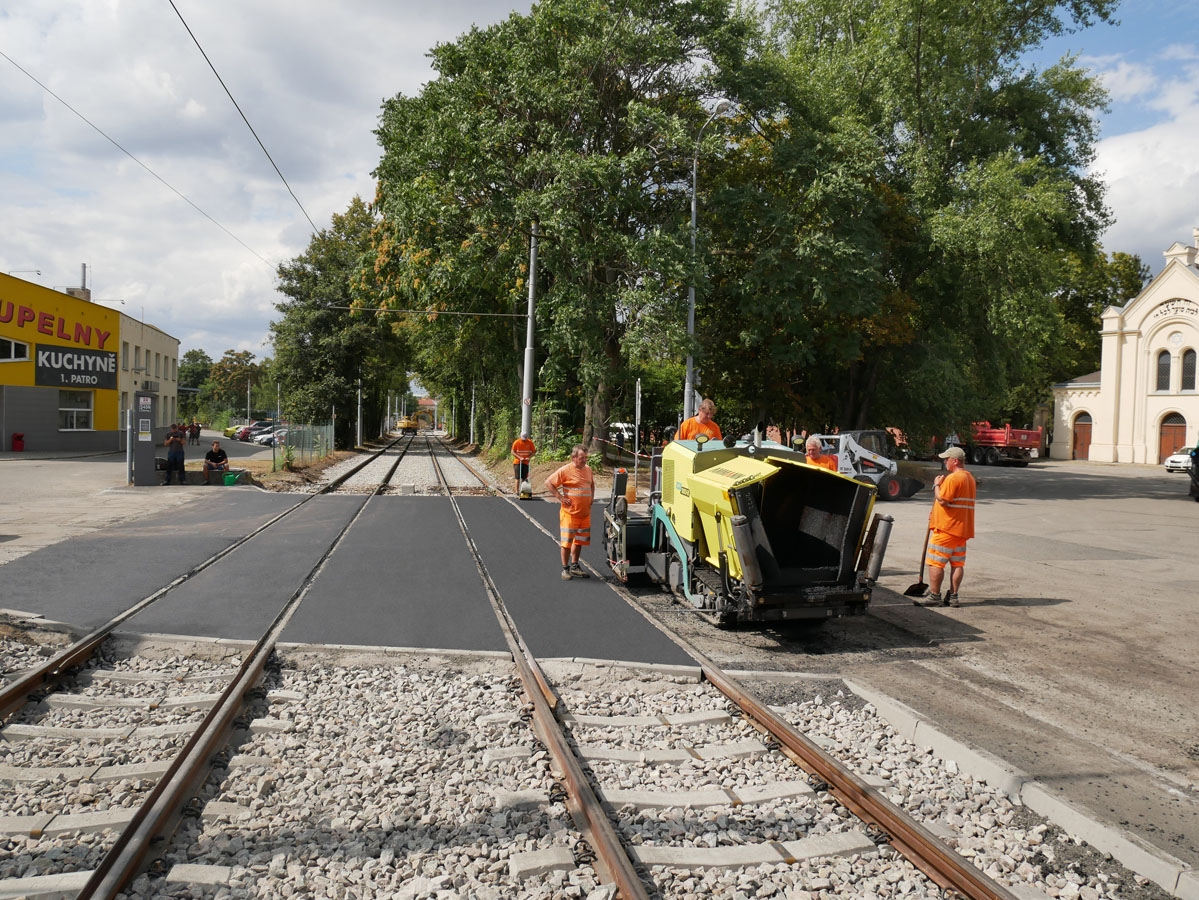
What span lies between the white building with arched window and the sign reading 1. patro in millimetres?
56697

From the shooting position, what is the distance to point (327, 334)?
46.0 metres

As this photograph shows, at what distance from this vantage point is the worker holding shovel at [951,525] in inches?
362

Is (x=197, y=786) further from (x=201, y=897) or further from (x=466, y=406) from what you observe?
(x=466, y=406)

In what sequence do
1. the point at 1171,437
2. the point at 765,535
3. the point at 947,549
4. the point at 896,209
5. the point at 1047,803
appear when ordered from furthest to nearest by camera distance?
1. the point at 1171,437
2. the point at 896,209
3. the point at 947,549
4. the point at 765,535
5. the point at 1047,803

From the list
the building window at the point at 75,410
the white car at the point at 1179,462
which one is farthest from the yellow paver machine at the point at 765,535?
the white car at the point at 1179,462

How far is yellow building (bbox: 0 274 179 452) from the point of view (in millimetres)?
35844

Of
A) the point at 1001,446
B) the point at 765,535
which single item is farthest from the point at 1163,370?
the point at 765,535

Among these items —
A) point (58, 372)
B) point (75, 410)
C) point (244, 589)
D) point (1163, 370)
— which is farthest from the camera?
point (1163, 370)

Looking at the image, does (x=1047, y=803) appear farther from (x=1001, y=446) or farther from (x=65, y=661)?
(x=1001, y=446)

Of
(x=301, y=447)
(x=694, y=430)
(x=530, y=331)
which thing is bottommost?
(x=301, y=447)

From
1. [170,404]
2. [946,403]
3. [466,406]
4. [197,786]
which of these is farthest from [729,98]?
[170,404]

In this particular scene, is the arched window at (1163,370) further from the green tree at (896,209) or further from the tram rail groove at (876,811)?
the tram rail groove at (876,811)

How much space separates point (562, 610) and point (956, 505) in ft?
14.7

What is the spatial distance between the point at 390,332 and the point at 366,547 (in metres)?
37.4
